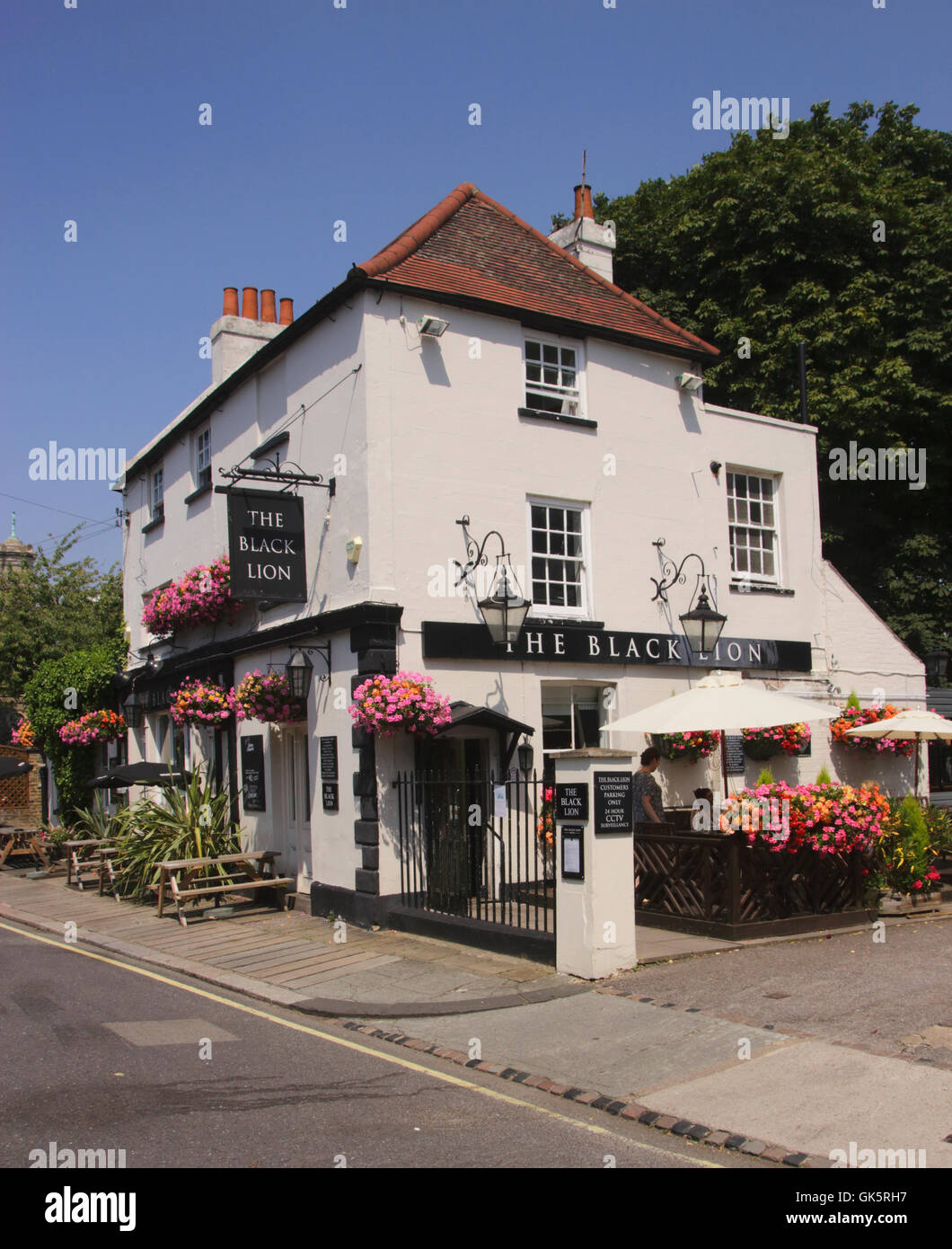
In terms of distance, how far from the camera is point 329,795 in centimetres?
1322

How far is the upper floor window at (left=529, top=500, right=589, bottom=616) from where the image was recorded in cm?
1425

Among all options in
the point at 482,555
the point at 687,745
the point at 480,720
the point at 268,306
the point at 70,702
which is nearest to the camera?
the point at 480,720

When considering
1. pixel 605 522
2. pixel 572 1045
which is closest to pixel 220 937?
pixel 572 1045

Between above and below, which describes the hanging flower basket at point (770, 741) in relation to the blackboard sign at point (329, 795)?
above

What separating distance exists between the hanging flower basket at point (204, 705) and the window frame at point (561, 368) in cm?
595

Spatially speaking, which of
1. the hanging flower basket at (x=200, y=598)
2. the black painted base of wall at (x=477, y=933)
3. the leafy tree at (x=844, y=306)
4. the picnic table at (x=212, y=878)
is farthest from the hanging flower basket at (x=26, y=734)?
the leafy tree at (x=844, y=306)

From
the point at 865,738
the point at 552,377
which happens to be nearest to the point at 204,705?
the point at 552,377

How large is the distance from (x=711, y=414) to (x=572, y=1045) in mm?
11128

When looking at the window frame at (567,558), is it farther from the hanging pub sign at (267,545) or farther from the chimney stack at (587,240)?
the chimney stack at (587,240)

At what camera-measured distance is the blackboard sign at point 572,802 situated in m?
9.59

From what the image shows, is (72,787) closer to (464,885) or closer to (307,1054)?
(464,885)

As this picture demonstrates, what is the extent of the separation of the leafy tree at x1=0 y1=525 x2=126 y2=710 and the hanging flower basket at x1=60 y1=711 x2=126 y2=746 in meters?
3.10

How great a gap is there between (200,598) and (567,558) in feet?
19.0

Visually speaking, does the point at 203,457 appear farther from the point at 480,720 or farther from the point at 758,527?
the point at 758,527
